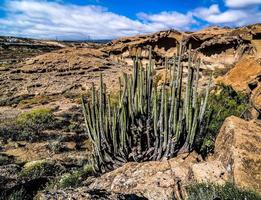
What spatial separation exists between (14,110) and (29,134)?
657 cm

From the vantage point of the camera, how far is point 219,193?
438cm

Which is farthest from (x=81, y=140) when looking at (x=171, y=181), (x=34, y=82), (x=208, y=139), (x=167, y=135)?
(x=34, y=82)

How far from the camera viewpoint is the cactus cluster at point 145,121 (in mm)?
6344

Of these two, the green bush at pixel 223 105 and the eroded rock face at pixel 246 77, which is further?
the eroded rock face at pixel 246 77

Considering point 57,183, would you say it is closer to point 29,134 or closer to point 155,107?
point 155,107

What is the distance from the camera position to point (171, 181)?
524 centimetres

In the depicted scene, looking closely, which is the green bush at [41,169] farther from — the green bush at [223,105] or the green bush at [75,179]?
the green bush at [223,105]

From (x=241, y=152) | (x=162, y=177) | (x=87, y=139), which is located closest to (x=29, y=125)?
(x=87, y=139)

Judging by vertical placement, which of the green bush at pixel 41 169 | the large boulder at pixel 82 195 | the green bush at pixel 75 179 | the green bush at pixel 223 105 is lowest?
the green bush at pixel 41 169

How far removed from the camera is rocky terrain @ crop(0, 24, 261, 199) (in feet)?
17.2

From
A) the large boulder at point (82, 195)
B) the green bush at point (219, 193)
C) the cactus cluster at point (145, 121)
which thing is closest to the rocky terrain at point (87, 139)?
the large boulder at point (82, 195)

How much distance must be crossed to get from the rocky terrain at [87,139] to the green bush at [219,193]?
164 millimetres

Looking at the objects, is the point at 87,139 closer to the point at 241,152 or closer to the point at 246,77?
the point at 246,77

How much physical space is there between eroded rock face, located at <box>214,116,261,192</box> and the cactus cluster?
473 mm
